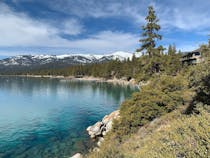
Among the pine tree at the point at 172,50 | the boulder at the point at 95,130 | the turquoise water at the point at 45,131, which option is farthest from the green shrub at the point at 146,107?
the pine tree at the point at 172,50

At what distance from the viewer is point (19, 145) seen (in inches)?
883

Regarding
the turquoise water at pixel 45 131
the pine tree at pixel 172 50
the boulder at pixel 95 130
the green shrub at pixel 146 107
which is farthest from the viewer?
the pine tree at pixel 172 50

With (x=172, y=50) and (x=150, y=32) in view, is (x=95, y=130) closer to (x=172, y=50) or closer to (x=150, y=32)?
(x=150, y=32)

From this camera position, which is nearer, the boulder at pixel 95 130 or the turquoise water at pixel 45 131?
the turquoise water at pixel 45 131

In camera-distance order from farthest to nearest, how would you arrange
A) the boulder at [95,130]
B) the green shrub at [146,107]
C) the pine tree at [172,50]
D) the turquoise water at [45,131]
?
the pine tree at [172,50], the boulder at [95,130], the turquoise water at [45,131], the green shrub at [146,107]

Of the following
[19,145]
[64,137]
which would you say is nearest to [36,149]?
[19,145]

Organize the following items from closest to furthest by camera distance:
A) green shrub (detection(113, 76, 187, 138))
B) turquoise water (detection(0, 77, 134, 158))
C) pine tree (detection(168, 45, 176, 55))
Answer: green shrub (detection(113, 76, 187, 138)) < turquoise water (detection(0, 77, 134, 158)) < pine tree (detection(168, 45, 176, 55))

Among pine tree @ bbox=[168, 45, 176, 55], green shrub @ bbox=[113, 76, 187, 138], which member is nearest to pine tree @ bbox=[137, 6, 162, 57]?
green shrub @ bbox=[113, 76, 187, 138]

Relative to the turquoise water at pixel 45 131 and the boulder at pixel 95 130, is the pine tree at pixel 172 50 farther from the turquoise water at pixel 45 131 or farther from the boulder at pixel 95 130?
the boulder at pixel 95 130

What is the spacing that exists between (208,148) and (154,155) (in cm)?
134

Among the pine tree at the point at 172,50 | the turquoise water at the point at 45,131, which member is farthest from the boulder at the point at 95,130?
the pine tree at the point at 172,50

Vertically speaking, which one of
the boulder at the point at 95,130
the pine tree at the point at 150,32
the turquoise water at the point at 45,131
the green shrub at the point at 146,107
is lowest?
the turquoise water at the point at 45,131

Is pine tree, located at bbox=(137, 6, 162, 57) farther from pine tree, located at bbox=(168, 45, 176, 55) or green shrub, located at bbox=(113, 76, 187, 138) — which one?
pine tree, located at bbox=(168, 45, 176, 55)

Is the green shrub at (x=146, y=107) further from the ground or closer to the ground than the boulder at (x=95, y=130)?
further from the ground
